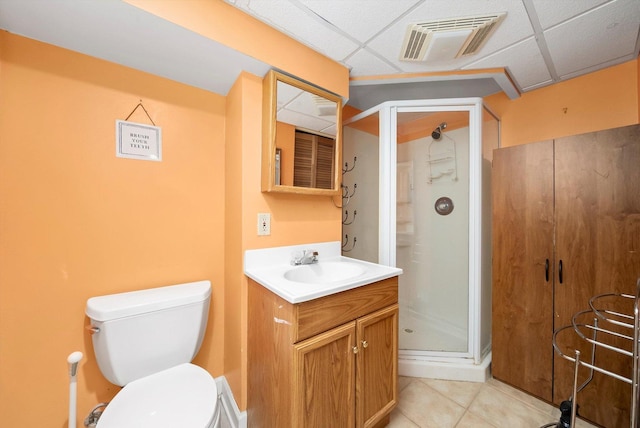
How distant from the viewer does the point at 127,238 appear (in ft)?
4.27

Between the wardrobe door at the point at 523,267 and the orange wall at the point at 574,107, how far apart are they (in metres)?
0.63

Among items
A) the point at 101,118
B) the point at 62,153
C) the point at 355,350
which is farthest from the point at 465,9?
the point at 62,153

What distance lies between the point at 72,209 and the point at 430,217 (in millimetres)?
2588

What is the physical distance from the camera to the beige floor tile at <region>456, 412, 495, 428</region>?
4.52 feet

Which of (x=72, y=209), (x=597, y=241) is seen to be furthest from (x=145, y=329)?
(x=597, y=241)

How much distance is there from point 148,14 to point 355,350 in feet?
5.72

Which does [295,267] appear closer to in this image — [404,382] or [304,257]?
[304,257]

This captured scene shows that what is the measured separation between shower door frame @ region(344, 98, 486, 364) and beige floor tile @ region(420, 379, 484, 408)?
152mm

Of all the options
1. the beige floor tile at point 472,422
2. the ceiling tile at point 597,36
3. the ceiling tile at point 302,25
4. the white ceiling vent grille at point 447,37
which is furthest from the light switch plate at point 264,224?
the ceiling tile at point 597,36

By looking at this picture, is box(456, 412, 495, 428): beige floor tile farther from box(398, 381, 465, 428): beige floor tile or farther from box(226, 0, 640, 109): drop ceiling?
box(226, 0, 640, 109): drop ceiling

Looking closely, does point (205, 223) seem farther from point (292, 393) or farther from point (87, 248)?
point (292, 393)

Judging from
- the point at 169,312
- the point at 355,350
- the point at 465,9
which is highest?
the point at 465,9

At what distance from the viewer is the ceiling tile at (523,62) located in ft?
4.86

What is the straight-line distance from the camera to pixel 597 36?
4.47 ft
